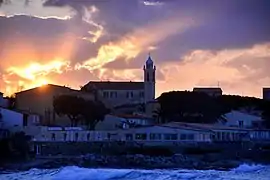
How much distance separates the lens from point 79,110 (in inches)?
2462

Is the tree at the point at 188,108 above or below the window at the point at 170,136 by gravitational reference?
above

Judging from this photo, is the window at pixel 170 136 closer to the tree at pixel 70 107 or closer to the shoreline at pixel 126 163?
the shoreline at pixel 126 163

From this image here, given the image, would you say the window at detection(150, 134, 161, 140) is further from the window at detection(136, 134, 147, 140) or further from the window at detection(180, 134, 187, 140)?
the window at detection(180, 134, 187, 140)

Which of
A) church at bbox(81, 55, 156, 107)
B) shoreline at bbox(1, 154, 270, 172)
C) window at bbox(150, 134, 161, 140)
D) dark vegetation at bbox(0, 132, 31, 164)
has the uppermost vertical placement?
church at bbox(81, 55, 156, 107)

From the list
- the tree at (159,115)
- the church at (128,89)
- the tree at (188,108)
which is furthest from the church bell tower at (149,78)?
the tree at (188,108)

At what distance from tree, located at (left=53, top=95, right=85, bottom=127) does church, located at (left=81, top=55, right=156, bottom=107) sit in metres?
25.5

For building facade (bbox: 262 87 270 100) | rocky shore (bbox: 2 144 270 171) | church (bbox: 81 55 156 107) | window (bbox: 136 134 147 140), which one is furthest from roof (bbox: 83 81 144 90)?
rocky shore (bbox: 2 144 270 171)

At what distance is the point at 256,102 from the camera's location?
260 ft

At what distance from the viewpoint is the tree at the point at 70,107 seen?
62594 millimetres

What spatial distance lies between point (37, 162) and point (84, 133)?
42.2 feet

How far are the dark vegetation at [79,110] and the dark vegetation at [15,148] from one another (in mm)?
11355

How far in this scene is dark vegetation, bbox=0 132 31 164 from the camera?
1829 inches

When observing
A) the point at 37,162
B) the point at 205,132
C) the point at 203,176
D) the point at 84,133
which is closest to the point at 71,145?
the point at 84,133

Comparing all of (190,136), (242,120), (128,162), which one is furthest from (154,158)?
(242,120)
